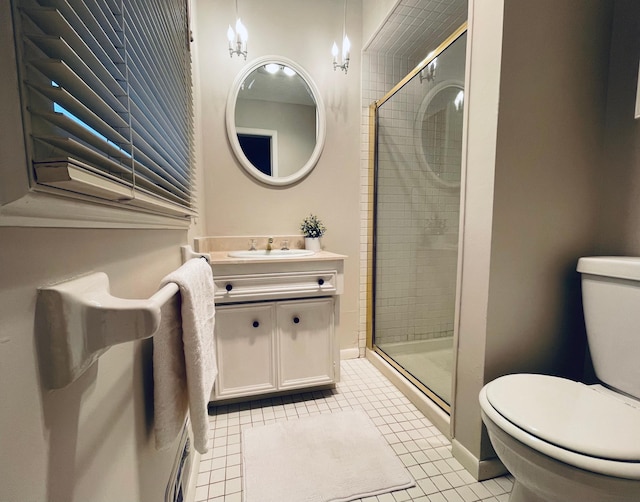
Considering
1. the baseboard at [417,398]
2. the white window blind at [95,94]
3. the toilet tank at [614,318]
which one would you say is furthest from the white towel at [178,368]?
the toilet tank at [614,318]

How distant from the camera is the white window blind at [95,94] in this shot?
250mm

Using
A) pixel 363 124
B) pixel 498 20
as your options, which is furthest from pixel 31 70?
pixel 363 124

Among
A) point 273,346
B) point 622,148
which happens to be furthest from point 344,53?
point 273,346

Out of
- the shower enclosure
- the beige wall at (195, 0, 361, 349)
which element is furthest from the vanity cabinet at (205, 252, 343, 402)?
the shower enclosure

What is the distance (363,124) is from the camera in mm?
2055

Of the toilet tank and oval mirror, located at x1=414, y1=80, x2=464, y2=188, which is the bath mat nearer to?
the toilet tank

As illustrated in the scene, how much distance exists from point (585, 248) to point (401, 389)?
1.19 meters

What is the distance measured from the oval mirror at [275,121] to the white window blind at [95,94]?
44.8 inches

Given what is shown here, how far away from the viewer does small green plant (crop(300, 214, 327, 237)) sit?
6.29 ft

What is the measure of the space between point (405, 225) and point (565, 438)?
144cm

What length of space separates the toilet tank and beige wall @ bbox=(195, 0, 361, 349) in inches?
49.3

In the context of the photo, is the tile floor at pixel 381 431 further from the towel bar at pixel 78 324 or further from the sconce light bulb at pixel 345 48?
the sconce light bulb at pixel 345 48

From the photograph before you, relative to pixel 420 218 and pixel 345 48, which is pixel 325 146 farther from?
pixel 420 218

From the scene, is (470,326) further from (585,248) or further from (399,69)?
(399,69)
